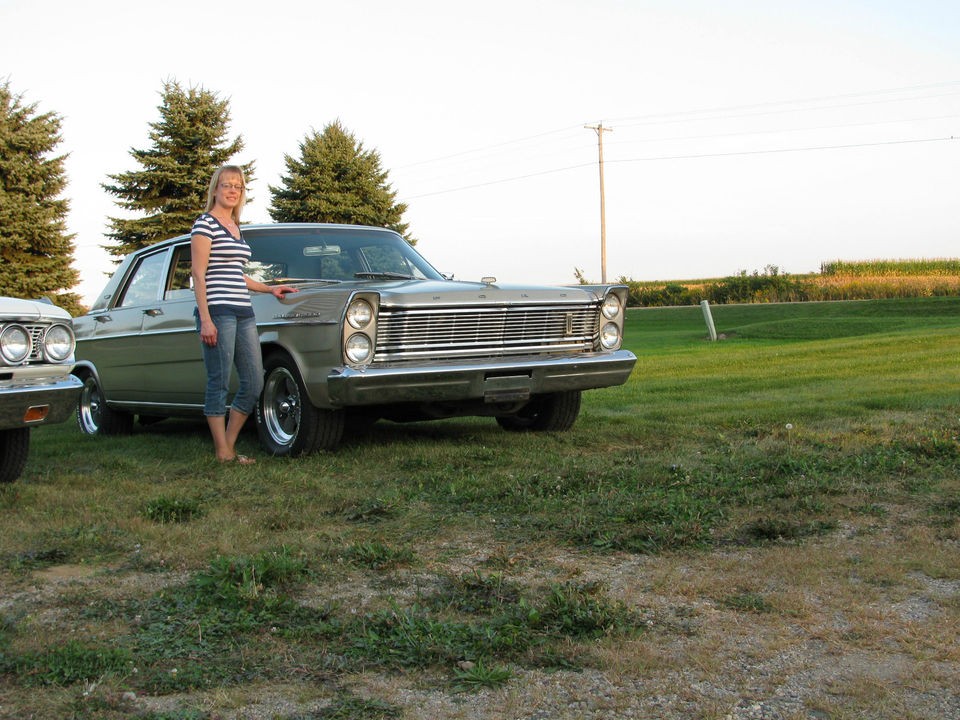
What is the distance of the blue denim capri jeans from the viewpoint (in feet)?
21.9

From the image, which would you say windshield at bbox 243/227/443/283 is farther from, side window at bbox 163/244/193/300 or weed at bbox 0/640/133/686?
weed at bbox 0/640/133/686

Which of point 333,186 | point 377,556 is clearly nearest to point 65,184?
point 333,186

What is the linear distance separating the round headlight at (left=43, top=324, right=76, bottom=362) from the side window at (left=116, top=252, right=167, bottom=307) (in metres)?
2.18

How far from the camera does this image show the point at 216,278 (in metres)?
6.68

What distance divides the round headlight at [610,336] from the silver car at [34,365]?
3542mm

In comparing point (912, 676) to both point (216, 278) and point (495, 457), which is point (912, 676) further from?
point (216, 278)

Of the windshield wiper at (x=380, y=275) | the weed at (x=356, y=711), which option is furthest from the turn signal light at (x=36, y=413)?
the weed at (x=356, y=711)

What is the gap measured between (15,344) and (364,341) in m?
1.94

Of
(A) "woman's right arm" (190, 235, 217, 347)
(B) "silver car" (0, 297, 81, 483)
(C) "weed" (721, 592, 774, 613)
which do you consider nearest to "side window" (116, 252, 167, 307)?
(A) "woman's right arm" (190, 235, 217, 347)

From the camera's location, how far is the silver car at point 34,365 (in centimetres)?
552

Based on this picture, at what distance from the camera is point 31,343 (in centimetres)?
568

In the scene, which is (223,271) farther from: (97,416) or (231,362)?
(97,416)

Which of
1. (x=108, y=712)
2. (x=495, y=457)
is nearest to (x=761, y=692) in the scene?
(x=108, y=712)

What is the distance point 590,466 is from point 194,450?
2993 millimetres
